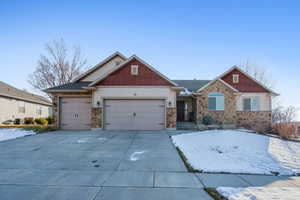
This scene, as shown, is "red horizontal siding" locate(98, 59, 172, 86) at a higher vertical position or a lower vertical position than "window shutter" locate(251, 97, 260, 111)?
higher

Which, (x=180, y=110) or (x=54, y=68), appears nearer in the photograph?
(x=180, y=110)

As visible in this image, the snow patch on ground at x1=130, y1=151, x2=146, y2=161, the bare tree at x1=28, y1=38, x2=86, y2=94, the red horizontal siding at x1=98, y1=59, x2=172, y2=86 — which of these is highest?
the bare tree at x1=28, y1=38, x2=86, y2=94

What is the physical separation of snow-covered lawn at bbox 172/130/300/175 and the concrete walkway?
52cm

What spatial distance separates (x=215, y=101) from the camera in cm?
1468

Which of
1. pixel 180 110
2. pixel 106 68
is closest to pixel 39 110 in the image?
pixel 106 68

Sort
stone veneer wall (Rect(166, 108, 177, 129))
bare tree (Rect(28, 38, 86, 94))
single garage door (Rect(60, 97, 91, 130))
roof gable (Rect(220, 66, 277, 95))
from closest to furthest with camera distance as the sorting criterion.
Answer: stone veneer wall (Rect(166, 108, 177, 129)) → single garage door (Rect(60, 97, 91, 130)) → roof gable (Rect(220, 66, 277, 95)) → bare tree (Rect(28, 38, 86, 94))

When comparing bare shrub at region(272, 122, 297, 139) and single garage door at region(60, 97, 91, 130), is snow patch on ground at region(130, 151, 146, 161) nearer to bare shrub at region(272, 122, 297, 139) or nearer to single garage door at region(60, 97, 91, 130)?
single garage door at region(60, 97, 91, 130)

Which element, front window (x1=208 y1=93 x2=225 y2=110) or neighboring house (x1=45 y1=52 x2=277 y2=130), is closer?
neighboring house (x1=45 y1=52 x2=277 y2=130)

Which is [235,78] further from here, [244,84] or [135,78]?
[135,78]

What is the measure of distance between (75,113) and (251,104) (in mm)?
16029

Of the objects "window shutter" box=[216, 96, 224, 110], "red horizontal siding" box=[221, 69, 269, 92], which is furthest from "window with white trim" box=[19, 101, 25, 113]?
"red horizontal siding" box=[221, 69, 269, 92]

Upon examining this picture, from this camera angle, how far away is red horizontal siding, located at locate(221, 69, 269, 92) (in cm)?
1652

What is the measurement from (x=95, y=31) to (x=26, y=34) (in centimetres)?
605

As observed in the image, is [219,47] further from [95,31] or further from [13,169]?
[13,169]
